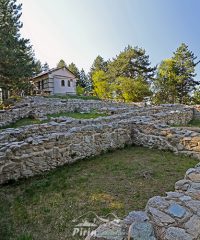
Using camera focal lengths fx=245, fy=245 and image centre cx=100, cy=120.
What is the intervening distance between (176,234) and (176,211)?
468mm

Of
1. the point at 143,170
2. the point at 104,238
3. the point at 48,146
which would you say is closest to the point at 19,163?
the point at 48,146

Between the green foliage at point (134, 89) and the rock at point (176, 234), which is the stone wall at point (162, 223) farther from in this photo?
the green foliage at point (134, 89)

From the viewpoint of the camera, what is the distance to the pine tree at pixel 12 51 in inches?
874

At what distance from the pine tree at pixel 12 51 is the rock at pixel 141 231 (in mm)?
21055

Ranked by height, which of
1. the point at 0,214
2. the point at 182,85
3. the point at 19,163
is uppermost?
the point at 182,85

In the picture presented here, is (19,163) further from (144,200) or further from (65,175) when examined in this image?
(144,200)

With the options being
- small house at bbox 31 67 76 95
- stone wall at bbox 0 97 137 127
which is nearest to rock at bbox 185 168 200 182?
stone wall at bbox 0 97 137 127

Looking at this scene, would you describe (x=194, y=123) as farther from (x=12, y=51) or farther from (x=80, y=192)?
(x=12, y=51)

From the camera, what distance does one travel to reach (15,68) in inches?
898

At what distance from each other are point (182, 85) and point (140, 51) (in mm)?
9112

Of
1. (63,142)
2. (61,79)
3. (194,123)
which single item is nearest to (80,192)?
(63,142)

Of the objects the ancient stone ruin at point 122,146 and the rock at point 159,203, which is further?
the rock at point 159,203

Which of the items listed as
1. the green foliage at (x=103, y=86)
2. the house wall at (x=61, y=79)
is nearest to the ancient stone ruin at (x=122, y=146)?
the house wall at (x=61, y=79)

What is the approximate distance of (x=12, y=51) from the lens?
22.1m
